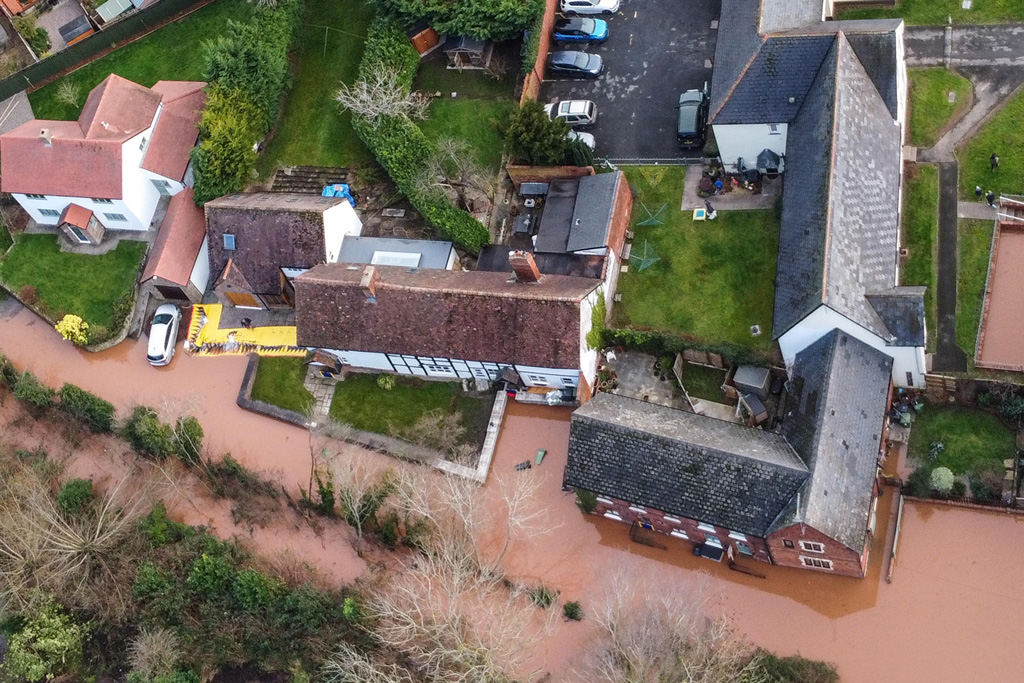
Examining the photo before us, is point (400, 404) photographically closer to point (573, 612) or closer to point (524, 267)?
point (524, 267)

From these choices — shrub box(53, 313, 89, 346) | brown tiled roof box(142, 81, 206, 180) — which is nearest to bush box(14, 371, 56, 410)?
shrub box(53, 313, 89, 346)

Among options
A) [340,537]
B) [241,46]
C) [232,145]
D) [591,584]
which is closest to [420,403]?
[340,537]

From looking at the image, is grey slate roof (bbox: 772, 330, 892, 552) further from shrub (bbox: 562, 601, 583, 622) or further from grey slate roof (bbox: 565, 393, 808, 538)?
shrub (bbox: 562, 601, 583, 622)

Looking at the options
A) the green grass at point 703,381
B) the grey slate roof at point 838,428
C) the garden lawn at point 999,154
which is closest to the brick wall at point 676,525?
the grey slate roof at point 838,428

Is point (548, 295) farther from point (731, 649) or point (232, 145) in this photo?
point (232, 145)

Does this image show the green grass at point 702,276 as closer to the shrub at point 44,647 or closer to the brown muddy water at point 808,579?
the brown muddy water at point 808,579

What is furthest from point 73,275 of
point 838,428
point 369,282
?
point 838,428
